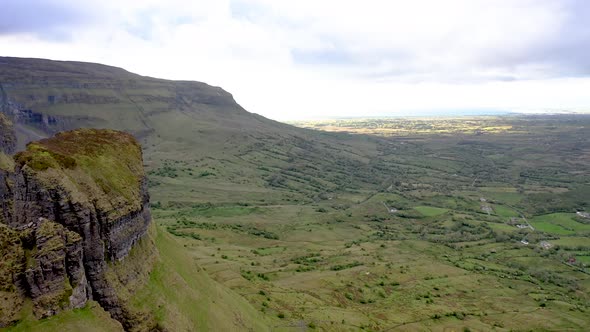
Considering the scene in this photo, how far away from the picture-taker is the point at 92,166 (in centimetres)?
4094

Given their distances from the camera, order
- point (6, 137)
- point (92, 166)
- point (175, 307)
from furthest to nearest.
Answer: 1. point (6, 137)
2. point (175, 307)
3. point (92, 166)

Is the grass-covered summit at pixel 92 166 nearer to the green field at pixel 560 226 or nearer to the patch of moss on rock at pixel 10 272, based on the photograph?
the patch of moss on rock at pixel 10 272

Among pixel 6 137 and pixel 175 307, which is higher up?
pixel 6 137

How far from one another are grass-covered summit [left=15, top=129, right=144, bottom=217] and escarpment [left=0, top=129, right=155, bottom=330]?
0.30 feet

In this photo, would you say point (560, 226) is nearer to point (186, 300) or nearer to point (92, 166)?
point (186, 300)

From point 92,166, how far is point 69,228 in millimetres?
7864

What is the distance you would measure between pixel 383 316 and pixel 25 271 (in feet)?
232

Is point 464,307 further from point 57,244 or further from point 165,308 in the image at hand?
point 57,244

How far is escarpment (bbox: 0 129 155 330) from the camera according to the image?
1241 inches

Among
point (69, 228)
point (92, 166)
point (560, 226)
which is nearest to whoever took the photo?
point (69, 228)

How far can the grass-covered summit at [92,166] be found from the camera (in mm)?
35250

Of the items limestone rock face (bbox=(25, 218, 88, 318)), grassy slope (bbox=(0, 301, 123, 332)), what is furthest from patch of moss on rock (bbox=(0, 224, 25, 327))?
grassy slope (bbox=(0, 301, 123, 332))

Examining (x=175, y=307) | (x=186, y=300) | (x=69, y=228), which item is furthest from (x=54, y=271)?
(x=186, y=300)

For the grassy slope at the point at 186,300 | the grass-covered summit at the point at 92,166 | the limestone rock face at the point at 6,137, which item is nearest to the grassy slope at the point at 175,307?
the grassy slope at the point at 186,300
